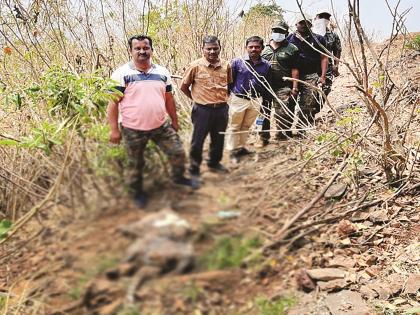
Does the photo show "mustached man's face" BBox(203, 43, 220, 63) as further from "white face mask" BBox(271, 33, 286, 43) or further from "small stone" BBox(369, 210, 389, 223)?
"small stone" BBox(369, 210, 389, 223)

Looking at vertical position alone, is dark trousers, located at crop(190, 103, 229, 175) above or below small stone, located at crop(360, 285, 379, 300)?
above

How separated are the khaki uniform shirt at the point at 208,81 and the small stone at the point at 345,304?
6.44 ft

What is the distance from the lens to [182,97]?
797mm

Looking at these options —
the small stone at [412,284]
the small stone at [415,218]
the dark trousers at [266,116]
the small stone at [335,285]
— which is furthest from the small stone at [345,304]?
the dark trousers at [266,116]

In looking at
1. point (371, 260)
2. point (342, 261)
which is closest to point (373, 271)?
point (371, 260)

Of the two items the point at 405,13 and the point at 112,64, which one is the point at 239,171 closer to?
the point at 112,64

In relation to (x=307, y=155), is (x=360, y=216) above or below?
below

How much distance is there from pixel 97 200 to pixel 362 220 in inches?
85.1

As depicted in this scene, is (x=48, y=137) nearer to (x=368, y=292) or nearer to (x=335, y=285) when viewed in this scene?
(x=335, y=285)

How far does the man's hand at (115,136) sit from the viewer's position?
0.64 metres

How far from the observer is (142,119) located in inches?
25.6

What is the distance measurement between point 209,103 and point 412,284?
255 cm

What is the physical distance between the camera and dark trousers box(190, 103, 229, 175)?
0.66 meters

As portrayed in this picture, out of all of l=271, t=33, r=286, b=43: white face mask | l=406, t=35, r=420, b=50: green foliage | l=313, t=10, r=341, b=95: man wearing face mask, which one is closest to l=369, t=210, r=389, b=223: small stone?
l=313, t=10, r=341, b=95: man wearing face mask
